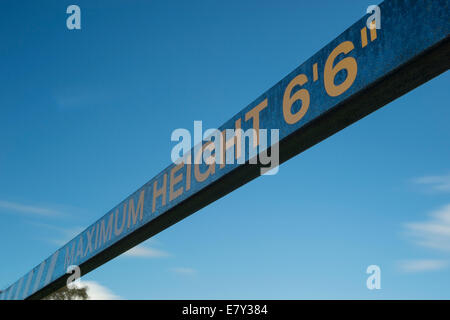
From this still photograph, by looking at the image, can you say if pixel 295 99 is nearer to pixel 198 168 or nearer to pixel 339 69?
pixel 339 69

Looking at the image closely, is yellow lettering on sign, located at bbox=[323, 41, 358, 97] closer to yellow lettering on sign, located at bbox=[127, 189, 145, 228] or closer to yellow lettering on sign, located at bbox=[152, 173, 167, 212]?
yellow lettering on sign, located at bbox=[152, 173, 167, 212]

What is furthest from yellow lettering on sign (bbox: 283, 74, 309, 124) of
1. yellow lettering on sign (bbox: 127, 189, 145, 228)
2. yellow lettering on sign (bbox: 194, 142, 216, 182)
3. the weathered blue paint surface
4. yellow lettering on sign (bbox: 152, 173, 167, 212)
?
yellow lettering on sign (bbox: 127, 189, 145, 228)

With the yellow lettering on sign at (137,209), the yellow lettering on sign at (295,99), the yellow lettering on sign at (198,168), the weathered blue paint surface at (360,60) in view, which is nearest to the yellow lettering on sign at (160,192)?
the weathered blue paint surface at (360,60)

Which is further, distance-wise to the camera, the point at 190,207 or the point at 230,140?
the point at 190,207

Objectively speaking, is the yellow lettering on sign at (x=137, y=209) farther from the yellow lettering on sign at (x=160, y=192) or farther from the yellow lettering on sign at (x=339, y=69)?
the yellow lettering on sign at (x=339, y=69)

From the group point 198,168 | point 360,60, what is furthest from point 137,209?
point 360,60

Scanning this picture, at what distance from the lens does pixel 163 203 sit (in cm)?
593

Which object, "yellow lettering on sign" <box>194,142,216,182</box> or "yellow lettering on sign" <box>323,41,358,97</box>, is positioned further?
"yellow lettering on sign" <box>194,142,216,182</box>

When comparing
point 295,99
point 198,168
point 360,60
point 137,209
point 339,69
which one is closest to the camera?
point 360,60
